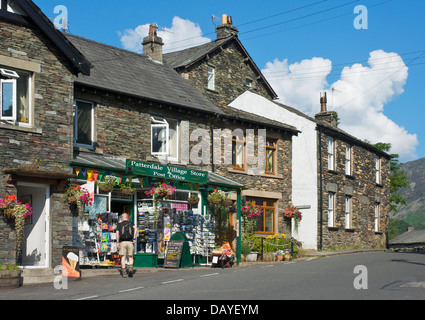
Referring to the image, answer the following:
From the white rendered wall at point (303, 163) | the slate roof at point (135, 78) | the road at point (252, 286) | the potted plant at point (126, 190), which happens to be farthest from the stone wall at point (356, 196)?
the potted plant at point (126, 190)

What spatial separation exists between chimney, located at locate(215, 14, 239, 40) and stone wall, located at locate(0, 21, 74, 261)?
1695 centimetres

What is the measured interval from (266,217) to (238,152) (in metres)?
3.47

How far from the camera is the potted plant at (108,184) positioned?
63.2ft

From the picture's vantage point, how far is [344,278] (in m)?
15.5

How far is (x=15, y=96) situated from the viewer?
57.1 feet

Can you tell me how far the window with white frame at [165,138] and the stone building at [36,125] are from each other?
533cm

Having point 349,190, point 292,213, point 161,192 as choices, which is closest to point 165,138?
point 161,192

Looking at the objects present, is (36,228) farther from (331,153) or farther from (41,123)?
(331,153)

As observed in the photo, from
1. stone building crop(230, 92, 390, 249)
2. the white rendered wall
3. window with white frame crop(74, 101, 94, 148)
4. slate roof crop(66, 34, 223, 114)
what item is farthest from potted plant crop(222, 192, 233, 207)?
the white rendered wall

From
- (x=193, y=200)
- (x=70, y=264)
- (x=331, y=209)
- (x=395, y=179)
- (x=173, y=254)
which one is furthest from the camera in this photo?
(x=395, y=179)
